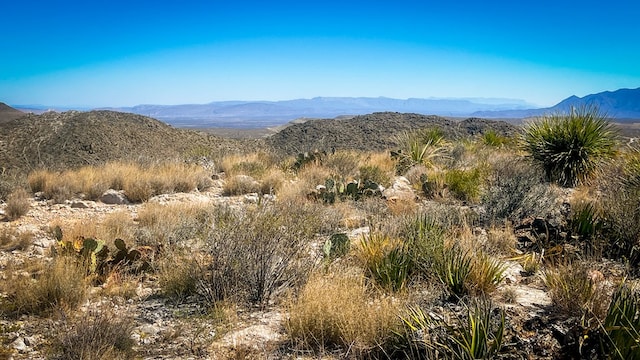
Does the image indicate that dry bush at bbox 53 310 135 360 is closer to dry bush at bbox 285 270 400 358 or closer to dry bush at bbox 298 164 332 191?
dry bush at bbox 285 270 400 358

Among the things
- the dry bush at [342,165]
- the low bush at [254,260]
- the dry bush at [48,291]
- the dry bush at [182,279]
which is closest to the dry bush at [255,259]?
the low bush at [254,260]

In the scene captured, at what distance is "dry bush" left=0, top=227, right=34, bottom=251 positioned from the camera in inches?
220

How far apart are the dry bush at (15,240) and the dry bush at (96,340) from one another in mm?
3125

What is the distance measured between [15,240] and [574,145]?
416 inches

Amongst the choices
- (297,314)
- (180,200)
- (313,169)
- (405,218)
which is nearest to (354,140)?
(313,169)

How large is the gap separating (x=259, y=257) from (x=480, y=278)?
6.72 feet

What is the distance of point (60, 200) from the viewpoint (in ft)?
27.2

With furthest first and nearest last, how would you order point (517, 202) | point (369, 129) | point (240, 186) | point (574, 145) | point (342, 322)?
point (369, 129) < point (240, 186) < point (574, 145) < point (517, 202) < point (342, 322)

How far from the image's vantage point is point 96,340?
284cm

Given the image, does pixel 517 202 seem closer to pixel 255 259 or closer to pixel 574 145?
pixel 574 145

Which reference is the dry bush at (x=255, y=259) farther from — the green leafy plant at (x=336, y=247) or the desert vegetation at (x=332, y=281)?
the green leafy plant at (x=336, y=247)

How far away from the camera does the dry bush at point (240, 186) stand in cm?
966

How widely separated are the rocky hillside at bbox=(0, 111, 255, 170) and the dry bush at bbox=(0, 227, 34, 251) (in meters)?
14.7

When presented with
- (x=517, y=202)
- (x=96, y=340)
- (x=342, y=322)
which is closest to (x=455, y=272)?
(x=342, y=322)
